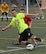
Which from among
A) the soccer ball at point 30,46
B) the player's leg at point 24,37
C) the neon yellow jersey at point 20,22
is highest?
the neon yellow jersey at point 20,22

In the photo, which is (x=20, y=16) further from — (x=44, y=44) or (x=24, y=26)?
(x=44, y=44)

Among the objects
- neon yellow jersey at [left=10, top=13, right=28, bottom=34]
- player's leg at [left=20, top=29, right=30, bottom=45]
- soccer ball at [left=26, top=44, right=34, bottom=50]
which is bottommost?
soccer ball at [left=26, top=44, right=34, bottom=50]

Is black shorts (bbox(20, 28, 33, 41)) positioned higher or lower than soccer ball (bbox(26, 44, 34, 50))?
higher

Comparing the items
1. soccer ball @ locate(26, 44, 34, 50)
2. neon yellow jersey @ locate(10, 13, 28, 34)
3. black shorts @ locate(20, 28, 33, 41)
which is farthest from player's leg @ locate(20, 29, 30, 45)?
soccer ball @ locate(26, 44, 34, 50)

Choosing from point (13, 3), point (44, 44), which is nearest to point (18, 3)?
point (13, 3)

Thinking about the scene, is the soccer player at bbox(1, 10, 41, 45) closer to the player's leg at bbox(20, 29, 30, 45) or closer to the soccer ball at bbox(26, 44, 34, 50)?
the player's leg at bbox(20, 29, 30, 45)

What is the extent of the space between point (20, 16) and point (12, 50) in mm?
1299

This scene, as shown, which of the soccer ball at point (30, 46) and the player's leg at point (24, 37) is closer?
the soccer ball at point (30, 46)

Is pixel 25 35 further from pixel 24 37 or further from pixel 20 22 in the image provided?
pixel 20 22

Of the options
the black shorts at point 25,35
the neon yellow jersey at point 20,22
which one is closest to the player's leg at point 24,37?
the black shorts at point 25,35

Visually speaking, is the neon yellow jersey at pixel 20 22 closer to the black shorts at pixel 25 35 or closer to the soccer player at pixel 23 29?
the soccer player at pixel 23 29

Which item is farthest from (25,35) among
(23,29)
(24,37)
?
(23,29)

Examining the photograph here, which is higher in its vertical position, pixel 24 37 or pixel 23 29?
pixel 23 29

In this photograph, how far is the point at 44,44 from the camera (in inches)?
514
